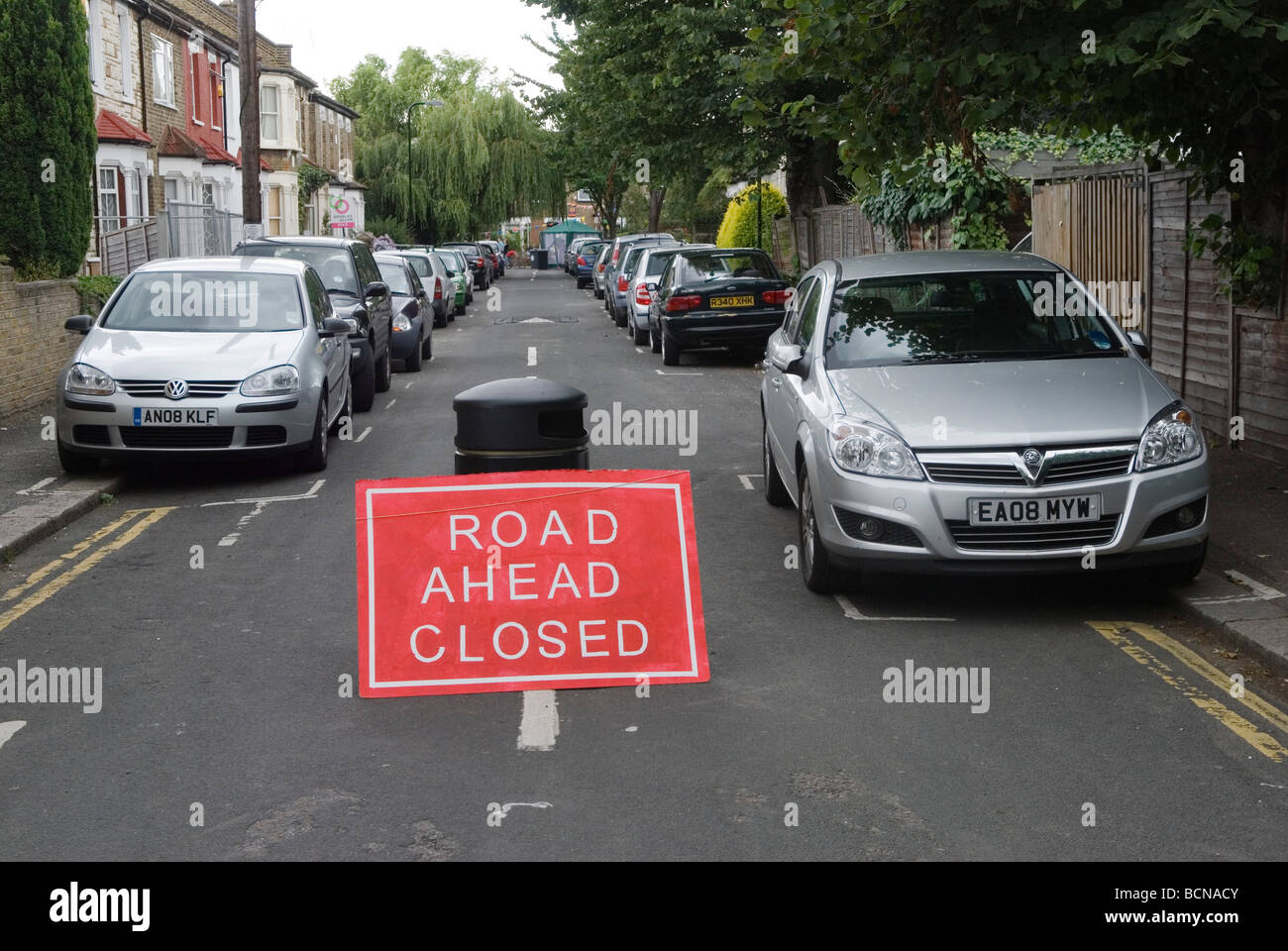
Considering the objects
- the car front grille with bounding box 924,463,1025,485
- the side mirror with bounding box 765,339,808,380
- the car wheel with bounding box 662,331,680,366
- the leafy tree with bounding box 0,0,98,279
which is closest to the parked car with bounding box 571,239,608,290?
the car wheel with bounding box 662,331,680,366

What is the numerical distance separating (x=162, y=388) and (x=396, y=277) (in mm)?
11235

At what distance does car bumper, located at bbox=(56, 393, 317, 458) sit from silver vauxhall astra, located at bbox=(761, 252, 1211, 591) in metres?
4.73

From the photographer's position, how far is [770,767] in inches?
210

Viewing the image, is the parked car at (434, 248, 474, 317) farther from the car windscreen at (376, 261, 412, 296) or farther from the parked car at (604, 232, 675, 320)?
the car windscreen at (376, 261, 412, 296)

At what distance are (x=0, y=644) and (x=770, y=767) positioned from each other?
392cm

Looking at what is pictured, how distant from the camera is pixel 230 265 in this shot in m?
13.3

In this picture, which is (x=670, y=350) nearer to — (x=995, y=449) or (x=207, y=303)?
(x=207, y=303)

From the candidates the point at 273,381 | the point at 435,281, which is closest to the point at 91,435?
the point at 273,381

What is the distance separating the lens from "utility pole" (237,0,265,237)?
25.5 m

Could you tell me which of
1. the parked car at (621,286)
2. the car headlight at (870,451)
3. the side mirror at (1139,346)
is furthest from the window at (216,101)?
the car headlight at (870,451)

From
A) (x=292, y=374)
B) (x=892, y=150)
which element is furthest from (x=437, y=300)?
(x=892, y=150)

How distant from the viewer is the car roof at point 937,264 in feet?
29.5
